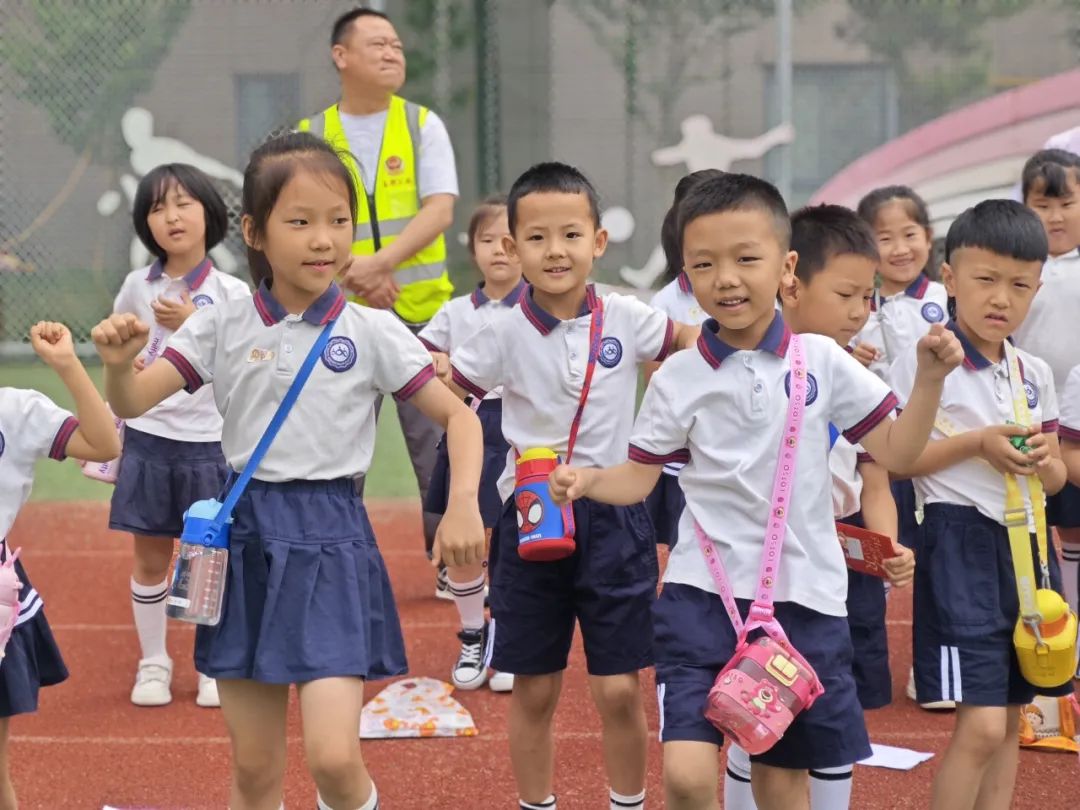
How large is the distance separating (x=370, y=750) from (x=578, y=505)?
4.94ft

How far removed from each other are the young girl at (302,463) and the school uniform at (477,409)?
5.79 feet

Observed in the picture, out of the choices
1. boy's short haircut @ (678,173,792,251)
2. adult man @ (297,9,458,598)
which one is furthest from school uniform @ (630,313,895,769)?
adult man @ (297,9,458,598)

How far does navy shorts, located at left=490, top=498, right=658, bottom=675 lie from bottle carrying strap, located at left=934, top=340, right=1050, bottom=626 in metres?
0.84

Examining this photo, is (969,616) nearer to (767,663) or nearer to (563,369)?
(767,663)

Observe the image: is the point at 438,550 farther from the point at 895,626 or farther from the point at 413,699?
the point at 895,626

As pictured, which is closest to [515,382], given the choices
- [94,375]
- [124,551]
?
[124,551]

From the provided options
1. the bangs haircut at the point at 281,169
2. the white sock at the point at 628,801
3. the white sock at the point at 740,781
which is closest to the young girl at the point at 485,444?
the white sock at the point at 628,801

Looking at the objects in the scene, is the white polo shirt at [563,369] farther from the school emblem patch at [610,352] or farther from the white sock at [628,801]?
the white sock at [628,801]

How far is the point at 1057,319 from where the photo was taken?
552 cm

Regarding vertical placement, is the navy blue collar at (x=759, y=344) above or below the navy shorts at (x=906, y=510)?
above

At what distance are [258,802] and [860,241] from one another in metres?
2.08

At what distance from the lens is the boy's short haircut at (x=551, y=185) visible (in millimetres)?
4156

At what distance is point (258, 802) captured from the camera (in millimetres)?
3660

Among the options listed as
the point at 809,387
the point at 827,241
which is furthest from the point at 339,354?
the point at 827,241
